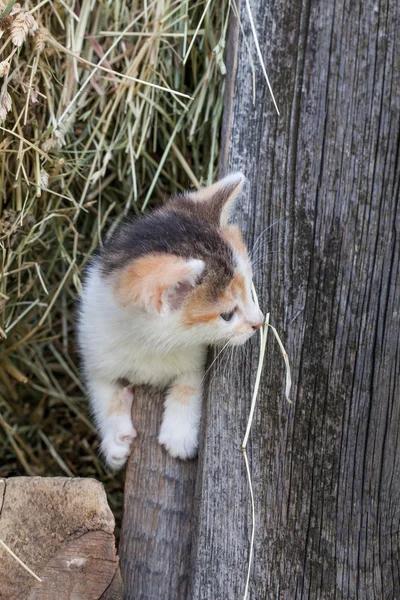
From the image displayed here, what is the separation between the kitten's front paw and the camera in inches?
81.4

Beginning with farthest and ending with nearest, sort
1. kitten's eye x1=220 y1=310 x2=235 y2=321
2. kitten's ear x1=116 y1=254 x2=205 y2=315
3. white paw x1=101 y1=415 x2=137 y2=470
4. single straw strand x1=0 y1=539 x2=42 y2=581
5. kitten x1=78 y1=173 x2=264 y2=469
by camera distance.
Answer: white paw x1=101 y1=415 x2=137 y2=470, kitten's eye x1=220 y1=310 x2=235 y2=321, kitten x1=78 y1=173 x2=264 y2=469, kitten's ear x1=116 y1=254 x2=205 y2=315, single straw strand x1=0 y1=539 x2=42 y2=581

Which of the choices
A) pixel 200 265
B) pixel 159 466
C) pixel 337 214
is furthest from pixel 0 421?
pixel 337 214

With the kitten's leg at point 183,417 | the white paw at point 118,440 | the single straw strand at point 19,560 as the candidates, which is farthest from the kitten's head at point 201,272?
the single straw strand at point 19,560

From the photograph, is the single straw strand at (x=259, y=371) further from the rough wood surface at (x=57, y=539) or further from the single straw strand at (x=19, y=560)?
the single straw strand at (x=19, y=560)

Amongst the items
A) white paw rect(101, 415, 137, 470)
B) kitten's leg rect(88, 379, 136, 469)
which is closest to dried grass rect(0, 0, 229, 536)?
kitten's leg rect(88, 379, 136, 469)

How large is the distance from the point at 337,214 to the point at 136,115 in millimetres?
980

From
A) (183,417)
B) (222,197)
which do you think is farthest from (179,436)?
(222,197)

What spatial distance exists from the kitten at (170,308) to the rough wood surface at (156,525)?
0.07 meters

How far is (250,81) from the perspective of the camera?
206 cm

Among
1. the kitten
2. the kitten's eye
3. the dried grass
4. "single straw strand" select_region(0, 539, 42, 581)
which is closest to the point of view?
"single straw strand" select_region(0, 539, 42, 581)

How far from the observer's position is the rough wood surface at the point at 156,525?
2.00 m

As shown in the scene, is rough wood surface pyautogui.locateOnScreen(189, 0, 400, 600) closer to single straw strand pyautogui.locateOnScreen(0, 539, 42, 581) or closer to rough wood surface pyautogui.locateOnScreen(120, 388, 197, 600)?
rough wood surface pyautogui.locateOnScreen(120, 388, 197, 600)

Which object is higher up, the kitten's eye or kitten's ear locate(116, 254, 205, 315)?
kitten's ear locate(116, 254, 205, 315)

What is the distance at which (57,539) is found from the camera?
5.76ft
